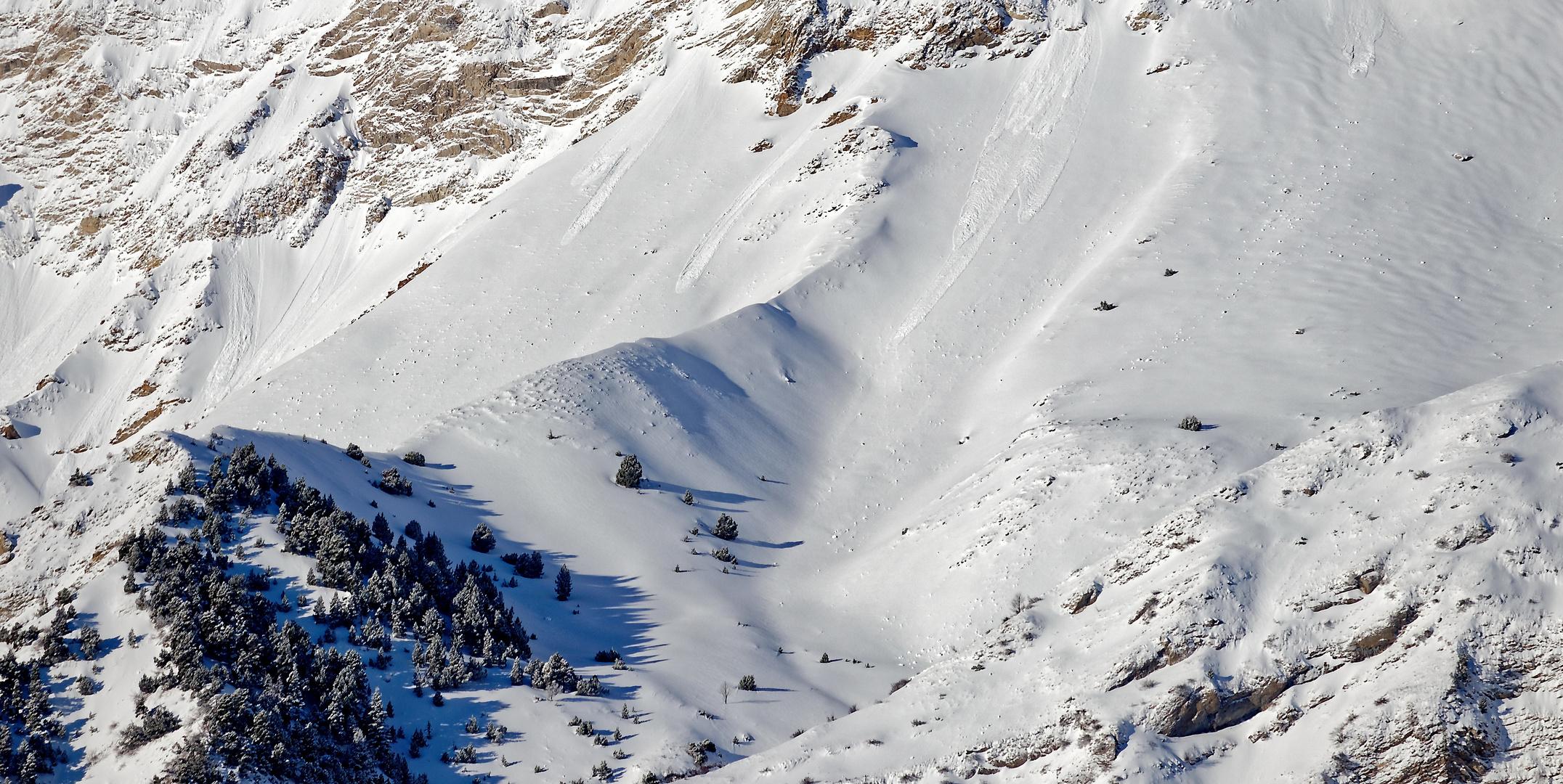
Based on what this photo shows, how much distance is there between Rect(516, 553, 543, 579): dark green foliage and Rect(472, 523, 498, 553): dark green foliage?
3.25ft

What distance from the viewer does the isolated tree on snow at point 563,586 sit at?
2833 centimetres

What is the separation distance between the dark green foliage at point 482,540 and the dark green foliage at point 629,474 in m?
6.20

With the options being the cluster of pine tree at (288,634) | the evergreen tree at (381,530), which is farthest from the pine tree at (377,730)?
the evergreen tree at (381,530)

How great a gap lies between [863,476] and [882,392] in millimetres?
6190

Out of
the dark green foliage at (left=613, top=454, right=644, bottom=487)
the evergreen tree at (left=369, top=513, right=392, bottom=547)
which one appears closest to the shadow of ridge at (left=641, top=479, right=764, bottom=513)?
the dark green foliage at (left=613, top=454, right=644, bottom=487)

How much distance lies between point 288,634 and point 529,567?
1024 centimetres

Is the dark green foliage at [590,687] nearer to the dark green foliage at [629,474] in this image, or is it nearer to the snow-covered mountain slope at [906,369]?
the snow-covered mountain slope at [906,369]

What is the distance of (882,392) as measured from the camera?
44.7 meters

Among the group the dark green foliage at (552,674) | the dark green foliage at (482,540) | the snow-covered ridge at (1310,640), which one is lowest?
the dark green foliage at (482,540)

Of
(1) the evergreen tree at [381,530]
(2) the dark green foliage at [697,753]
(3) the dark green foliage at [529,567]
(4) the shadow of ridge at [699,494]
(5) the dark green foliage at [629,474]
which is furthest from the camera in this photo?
(4) the shadow of ridge at [699,494]

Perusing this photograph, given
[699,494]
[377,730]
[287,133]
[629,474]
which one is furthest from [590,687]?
[287,133]

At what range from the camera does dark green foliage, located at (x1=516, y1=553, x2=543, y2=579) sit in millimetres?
29344

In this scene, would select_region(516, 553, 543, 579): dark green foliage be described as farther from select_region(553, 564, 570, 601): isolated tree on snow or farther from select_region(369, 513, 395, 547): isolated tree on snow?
select_region(369, 513, 395, 547): isolated tree on snow

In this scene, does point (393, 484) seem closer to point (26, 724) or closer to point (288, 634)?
point (288, 634)
